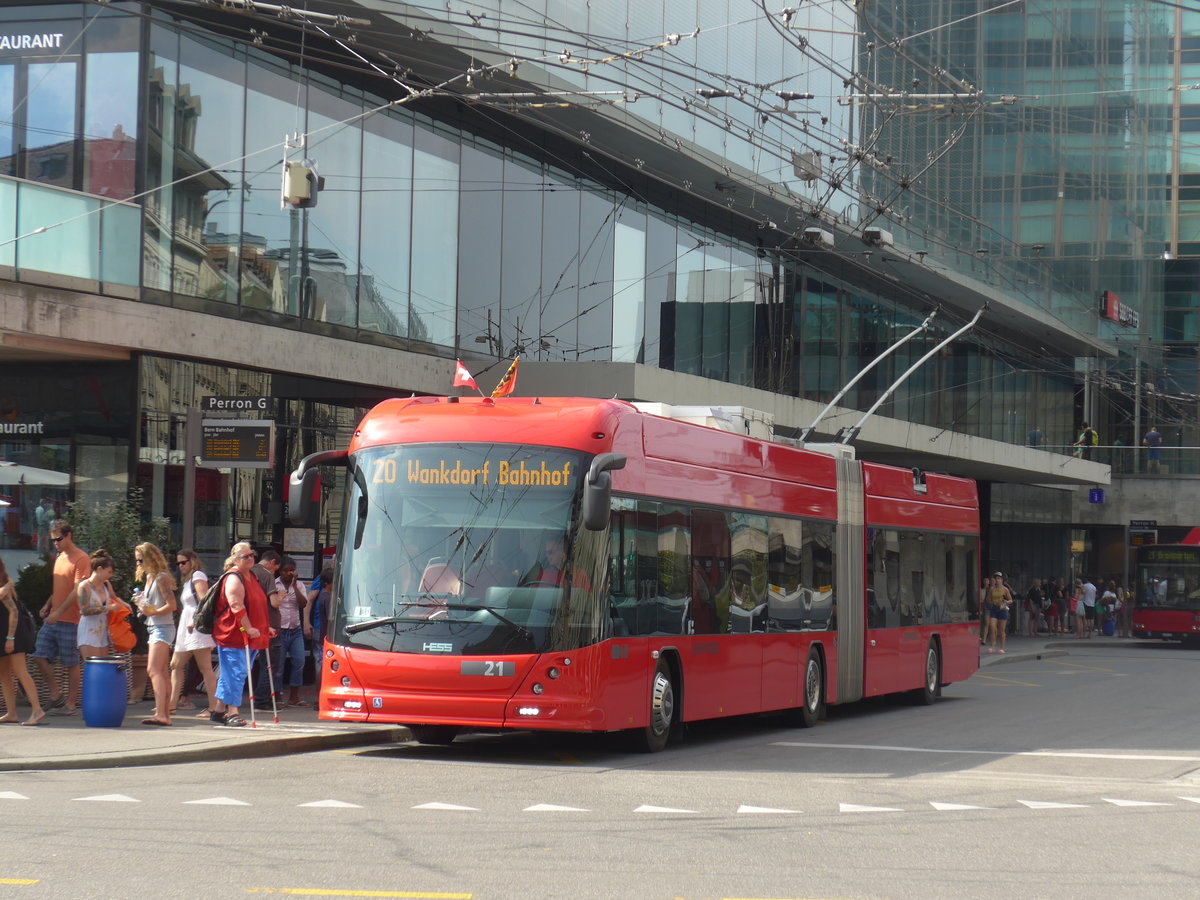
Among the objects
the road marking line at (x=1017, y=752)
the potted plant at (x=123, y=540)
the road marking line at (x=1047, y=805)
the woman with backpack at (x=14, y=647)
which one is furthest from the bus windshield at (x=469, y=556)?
the potted plant at (x=123, y=540)

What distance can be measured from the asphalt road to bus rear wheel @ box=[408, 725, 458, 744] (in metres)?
0.25

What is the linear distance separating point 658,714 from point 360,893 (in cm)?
762

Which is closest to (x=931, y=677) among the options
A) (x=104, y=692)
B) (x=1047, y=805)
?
(x=1047, y=805)

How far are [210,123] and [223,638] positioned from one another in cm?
936

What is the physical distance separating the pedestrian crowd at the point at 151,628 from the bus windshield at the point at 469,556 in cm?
179

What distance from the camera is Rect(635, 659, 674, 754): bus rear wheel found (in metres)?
15.0

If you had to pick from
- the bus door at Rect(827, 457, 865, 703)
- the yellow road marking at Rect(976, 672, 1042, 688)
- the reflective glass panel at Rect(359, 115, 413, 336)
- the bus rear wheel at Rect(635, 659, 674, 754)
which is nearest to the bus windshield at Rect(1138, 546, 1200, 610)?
the yellow road marking at Rect(976, 672, 1042, 688)

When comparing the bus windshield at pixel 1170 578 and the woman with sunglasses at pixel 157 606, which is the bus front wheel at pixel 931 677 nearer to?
the woman with sunglasses at pixel 157 606

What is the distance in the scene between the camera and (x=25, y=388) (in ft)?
71.8

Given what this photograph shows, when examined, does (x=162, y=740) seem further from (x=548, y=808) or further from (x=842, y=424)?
(x=842, y=424)

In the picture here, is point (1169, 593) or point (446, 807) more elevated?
point (1169, 593)

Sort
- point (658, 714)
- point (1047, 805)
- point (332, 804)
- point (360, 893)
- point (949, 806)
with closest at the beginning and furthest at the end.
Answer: point (360, 893)
point (332, 804)
point (949, 806)
point (1047, 805)
point (658, 714)

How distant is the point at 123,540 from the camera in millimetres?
18469

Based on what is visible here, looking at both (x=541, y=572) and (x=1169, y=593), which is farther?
(x=1169, y=593)
